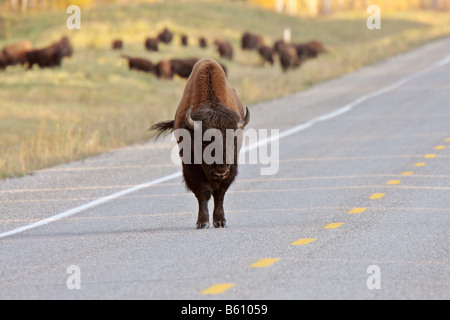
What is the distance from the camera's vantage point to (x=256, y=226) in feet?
31.1

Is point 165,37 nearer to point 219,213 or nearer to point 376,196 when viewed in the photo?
point 376,196

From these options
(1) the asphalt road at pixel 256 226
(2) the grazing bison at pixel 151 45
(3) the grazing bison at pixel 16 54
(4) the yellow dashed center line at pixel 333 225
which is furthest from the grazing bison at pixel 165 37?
(4) the yellow dashed center line at pixel 333 225

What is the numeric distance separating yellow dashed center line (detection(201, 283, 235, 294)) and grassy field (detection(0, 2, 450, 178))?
770cm

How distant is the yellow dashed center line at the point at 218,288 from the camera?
650 centimetres

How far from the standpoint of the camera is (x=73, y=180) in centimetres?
1326

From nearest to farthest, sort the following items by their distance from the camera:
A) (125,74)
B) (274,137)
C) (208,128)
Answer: (208,128)
(274,137)
(125,74)

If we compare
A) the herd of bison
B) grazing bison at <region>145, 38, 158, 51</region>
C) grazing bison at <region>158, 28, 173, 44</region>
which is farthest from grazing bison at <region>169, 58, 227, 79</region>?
grazing bison at <region>158, 28, 173, 44</region>

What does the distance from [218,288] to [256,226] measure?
2896mm

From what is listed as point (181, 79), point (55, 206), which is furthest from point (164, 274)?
point (181, 79)

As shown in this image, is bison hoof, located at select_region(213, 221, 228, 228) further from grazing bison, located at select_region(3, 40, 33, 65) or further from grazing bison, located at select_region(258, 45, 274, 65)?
grazing bison, located at select_region(258, 45, 274, 65)

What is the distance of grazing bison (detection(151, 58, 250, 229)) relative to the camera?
873 cm

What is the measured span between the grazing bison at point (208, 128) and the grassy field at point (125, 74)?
16.5ft

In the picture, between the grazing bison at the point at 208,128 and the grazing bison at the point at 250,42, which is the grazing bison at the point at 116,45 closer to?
the grazing bison at the point at 250,42

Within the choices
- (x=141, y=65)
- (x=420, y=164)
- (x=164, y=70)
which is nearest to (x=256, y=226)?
(x=420, y=164)
